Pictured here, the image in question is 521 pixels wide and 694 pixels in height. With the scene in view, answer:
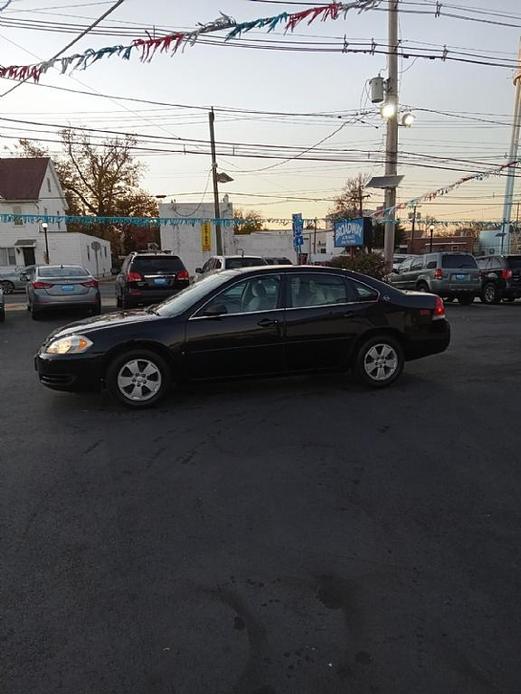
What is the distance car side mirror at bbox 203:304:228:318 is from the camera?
5.95m

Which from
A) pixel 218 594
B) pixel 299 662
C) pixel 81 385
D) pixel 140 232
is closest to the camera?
pixel 299 662

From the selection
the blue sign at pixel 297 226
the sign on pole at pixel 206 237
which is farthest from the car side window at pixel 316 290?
the sign on pole at pixel 206 237

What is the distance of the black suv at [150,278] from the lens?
1430 cm

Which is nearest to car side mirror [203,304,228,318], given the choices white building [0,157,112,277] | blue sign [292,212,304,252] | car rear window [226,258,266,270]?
car rear window [226,258,266,270]

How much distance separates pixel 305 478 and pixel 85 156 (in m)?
57.3

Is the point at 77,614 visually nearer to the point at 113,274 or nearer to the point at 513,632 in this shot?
the point at 513,632

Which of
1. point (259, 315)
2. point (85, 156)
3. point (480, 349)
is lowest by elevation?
point (480, 349)

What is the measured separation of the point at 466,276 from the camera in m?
16.8

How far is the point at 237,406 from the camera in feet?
19.2

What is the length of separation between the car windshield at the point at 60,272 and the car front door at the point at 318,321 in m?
9.61

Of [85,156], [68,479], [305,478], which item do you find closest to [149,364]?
[68,479]

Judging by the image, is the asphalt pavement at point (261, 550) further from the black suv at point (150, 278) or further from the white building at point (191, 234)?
the white building at point (191, 234)

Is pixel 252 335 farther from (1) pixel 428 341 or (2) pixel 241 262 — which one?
(2) pixel 241 262

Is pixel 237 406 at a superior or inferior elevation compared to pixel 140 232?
inferior
